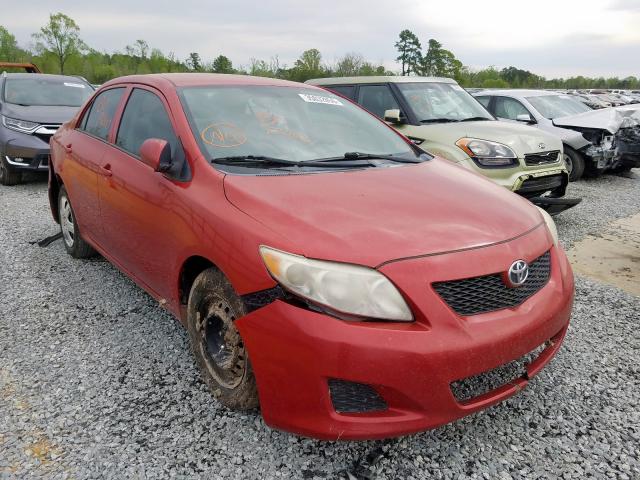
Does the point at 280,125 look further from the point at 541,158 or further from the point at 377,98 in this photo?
the point at 377,98

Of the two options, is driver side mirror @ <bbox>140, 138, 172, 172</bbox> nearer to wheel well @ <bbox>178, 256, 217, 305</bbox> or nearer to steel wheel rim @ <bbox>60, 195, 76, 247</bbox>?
wheel well @ <bbox>178, 256, 217, 305</bbox>

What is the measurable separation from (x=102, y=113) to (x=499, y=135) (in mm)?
4073

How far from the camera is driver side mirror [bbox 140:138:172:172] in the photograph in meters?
2.49

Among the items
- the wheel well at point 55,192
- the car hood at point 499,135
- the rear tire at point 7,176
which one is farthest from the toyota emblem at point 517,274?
the rear tire at point 7,176

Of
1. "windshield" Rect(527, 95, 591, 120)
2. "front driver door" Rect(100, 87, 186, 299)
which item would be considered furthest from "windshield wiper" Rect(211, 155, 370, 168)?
"windshield" Rect(527, 95, 591, 120)

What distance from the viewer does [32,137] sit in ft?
23.6

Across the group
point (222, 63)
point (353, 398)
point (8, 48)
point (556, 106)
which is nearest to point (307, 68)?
point (222, 63)

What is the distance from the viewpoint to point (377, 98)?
21.5 ft

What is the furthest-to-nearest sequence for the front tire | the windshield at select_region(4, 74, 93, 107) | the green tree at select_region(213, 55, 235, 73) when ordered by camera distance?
the green tree at select_region(213, 55, 235, 73) < the windshield at select_region(4, 74, 93, 107) < the front tire

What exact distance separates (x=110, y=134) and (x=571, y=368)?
3.23 meters

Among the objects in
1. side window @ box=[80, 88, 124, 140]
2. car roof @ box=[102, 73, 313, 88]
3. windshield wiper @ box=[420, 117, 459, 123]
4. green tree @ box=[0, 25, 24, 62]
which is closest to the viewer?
car roof @ box=[102, 73, 313, 88]

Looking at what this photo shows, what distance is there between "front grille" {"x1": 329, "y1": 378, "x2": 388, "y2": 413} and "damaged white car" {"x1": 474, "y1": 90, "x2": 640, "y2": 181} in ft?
25.5

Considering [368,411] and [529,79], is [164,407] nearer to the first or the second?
[368,411]

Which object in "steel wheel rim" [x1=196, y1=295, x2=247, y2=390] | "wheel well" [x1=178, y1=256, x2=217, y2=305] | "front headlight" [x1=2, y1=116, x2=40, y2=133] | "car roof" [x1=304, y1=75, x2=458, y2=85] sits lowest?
"steel wheel rim" [x1=196, y1=295, x2=247, y2=390]
